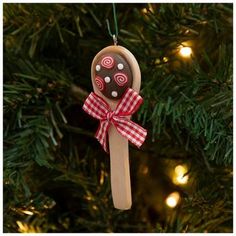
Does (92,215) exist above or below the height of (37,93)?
below

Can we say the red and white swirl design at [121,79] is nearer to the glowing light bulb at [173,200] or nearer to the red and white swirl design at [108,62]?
the red and white swirl design at [108,62]

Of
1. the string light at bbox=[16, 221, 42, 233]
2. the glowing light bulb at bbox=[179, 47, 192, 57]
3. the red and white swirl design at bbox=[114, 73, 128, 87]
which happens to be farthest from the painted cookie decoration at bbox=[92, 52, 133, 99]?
the string light at bbox=[16, 221, 42, 233]

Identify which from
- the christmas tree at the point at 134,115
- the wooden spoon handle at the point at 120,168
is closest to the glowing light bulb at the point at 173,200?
the christmas tree at the point at 134,115

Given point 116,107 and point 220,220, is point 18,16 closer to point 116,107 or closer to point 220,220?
point 116,107

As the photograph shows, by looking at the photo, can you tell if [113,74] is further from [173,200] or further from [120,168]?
[173,200]

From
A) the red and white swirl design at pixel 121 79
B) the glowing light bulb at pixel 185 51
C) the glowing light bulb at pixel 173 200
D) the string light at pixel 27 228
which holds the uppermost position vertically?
the glowing light bulb at pixel 185 51

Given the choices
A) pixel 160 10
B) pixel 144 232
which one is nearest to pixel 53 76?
pixel 160 10

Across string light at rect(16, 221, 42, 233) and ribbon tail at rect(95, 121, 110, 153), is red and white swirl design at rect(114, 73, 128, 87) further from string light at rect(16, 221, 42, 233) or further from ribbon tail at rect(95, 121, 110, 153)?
string light at rect(16, 221, 42, 233)

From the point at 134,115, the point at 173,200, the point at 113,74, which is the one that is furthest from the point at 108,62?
the point at 173,200
